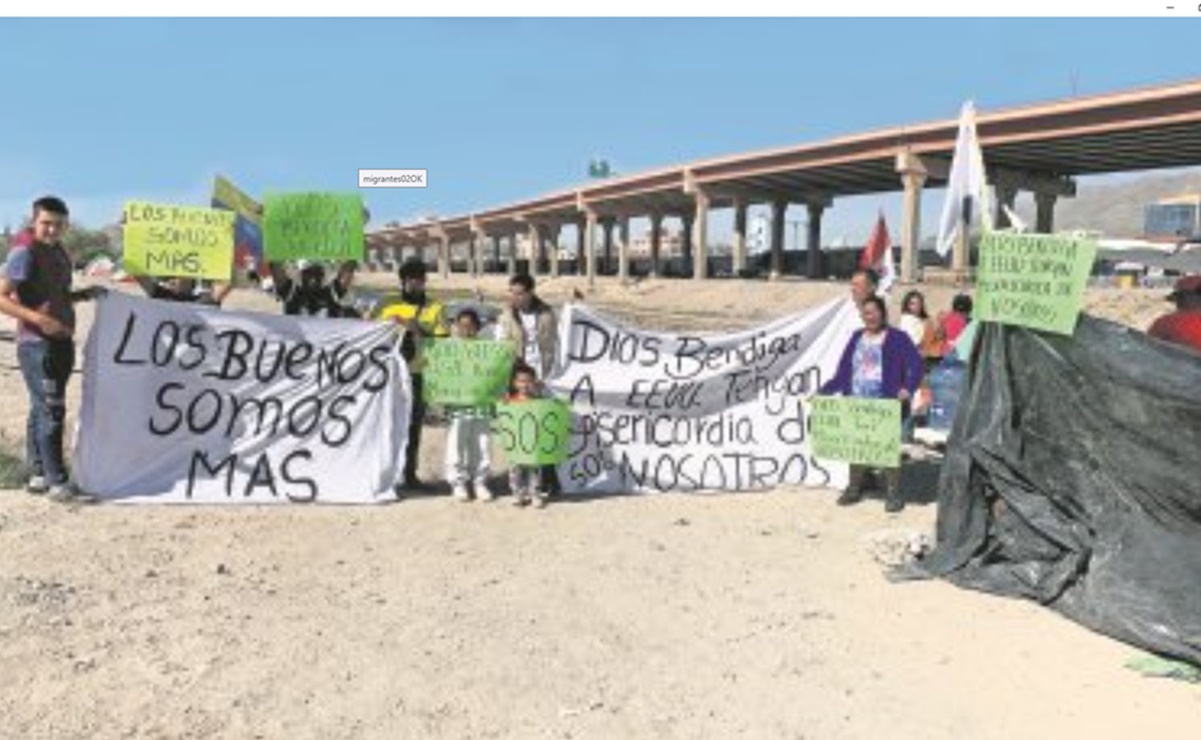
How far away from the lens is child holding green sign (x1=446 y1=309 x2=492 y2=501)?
9.19 m

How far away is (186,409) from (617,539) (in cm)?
299

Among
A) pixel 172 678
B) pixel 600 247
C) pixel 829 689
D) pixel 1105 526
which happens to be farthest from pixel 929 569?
pixel 600 247

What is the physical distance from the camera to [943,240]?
9.66 metres

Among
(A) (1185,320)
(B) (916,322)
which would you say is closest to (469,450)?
(A) (1185,320)

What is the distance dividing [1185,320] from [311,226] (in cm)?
589

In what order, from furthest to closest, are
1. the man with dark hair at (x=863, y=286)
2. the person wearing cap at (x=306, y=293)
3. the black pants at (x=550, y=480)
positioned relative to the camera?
1. the person wearing cap at (x=306, y=293)
2. the man with dark hair at (x=863, y=286)
3. the black pants at (x=550, y=480)

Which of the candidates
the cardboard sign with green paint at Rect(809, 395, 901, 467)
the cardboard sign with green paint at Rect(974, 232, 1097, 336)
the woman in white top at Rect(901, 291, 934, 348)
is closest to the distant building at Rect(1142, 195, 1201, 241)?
the woman in white top at Rect(901, 291, 934, 348)

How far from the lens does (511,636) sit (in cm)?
609

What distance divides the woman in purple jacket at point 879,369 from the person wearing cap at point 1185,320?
2.25 metres

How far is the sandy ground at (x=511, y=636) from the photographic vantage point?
5.14 m

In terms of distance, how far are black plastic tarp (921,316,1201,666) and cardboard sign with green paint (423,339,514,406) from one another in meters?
3.19

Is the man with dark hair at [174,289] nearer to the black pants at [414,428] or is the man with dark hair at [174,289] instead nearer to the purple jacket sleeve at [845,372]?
the black pants at [414,428]

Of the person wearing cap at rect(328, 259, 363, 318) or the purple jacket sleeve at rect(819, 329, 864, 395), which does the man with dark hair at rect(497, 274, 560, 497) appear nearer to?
the person wearing cap at rect(328, 259, 363, 318)

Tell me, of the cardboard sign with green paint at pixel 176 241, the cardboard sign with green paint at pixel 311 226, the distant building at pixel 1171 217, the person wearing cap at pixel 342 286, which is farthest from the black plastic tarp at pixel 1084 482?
the distant building at pixel 1171 217
